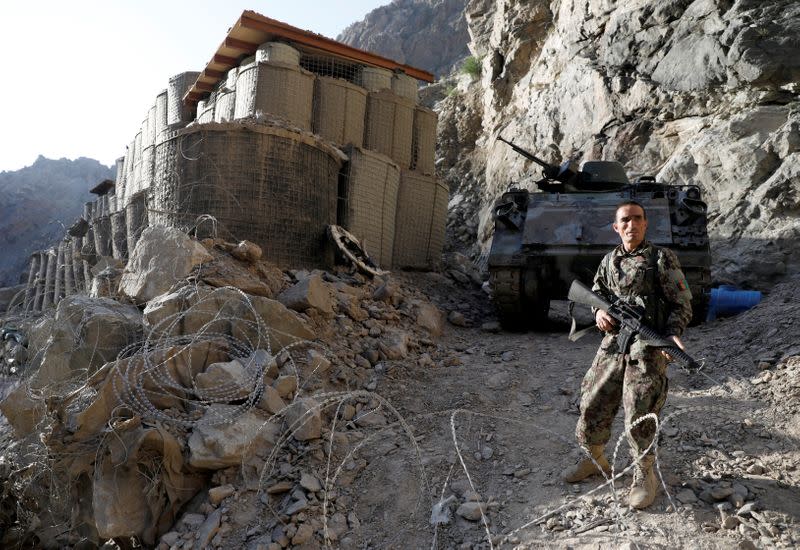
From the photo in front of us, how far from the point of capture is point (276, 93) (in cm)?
1055

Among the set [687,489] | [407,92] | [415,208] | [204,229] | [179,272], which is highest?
[407,92]

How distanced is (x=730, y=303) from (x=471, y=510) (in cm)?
585

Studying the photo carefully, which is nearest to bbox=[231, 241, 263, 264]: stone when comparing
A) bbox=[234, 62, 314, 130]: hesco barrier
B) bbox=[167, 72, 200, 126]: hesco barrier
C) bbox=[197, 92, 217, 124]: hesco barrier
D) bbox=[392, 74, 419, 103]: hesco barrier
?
bbox=[234, 62, 314, 130]: hesco barrier

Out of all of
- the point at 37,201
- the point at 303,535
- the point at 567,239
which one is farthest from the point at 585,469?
the point at 37,201

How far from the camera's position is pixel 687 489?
3.37 m

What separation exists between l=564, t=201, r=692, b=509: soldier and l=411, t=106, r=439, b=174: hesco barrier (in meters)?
8.96

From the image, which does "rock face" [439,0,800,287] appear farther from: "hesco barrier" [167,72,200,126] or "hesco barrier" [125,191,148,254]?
"hesco barrier" [125,191,148,254]

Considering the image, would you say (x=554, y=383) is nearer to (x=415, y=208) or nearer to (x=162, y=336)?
(x=162, y=336)

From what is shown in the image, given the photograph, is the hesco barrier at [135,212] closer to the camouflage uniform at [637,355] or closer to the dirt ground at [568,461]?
the dirt ground at [568,461]

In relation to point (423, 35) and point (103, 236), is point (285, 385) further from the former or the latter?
point (423, 35)

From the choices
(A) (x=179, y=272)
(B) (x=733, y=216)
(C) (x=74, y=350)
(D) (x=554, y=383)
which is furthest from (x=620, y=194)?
(C) (x=74, y=350)

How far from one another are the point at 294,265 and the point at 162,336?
298 cm

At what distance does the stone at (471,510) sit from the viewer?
352cm

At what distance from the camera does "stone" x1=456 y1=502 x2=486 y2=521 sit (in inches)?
139
